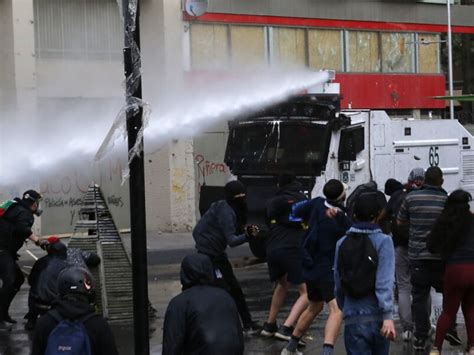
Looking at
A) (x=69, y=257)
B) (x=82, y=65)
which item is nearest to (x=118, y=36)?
(x=82, y=65)

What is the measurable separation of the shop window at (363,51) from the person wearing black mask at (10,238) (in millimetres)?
16503

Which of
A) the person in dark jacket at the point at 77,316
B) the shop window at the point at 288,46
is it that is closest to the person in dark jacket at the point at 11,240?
the person in dark jacket at the point at 77,316

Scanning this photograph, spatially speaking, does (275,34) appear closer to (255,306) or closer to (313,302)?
(255,306)

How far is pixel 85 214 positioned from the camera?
1152 cm

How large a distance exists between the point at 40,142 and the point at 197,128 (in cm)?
467

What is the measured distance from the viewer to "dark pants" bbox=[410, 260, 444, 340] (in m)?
8.89

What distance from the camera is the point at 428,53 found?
92.0 ft

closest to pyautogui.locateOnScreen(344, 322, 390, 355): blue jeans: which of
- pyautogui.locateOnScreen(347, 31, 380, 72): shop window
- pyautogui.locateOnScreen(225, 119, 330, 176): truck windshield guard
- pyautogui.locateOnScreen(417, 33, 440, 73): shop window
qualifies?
pyautogui.locateOnScreen(225, 119, 330, 176): truck windshield guard

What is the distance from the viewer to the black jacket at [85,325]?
498cm

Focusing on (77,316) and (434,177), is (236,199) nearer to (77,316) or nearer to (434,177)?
(434,177)

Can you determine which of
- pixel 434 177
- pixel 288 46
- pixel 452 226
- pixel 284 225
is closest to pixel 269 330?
pixel 284 225

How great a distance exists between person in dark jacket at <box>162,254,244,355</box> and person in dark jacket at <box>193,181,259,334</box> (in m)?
3.99

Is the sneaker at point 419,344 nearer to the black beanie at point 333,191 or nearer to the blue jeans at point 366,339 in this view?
the black beanie at point 333,191

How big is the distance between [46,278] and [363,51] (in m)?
18.7
